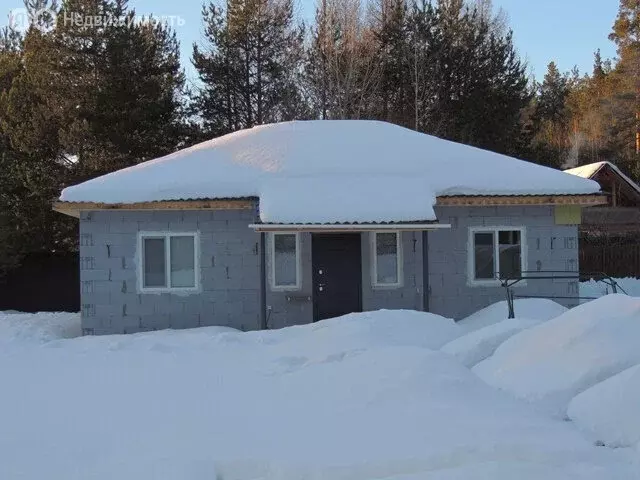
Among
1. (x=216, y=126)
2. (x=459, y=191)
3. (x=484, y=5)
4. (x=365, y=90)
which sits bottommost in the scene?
(x=459, y=191)

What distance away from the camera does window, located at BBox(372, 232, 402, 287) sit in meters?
13.0

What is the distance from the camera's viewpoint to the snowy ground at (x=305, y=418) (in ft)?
15.0

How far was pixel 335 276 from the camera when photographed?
1299 cm

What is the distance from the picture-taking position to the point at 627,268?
23.6 meters

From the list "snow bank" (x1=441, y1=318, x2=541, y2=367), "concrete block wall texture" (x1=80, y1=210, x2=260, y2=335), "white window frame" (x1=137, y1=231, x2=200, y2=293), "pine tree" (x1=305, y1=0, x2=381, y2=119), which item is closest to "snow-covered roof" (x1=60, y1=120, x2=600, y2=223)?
"concrete block wall texture" (x1=80, y1=210, x2=260, y2=335)

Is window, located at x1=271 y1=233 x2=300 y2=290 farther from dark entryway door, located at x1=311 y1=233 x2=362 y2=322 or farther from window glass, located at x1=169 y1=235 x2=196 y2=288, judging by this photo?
window glass, located at x1=169 y1=235 x2=196 y2=288

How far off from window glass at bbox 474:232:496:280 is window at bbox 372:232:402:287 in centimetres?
151

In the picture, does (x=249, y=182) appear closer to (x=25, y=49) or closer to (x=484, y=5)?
(x=25, y=49)

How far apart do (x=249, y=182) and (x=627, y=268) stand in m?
16.4

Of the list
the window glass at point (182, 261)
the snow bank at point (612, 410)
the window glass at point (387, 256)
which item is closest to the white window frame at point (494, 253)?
the window glass at point (387, 256)

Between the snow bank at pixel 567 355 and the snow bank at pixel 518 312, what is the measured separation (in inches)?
154

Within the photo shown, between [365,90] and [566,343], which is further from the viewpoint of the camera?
[365,90]

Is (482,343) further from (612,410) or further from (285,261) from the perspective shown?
(285,261)

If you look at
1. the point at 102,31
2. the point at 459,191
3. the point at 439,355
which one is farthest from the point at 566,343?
the point at 102,31
